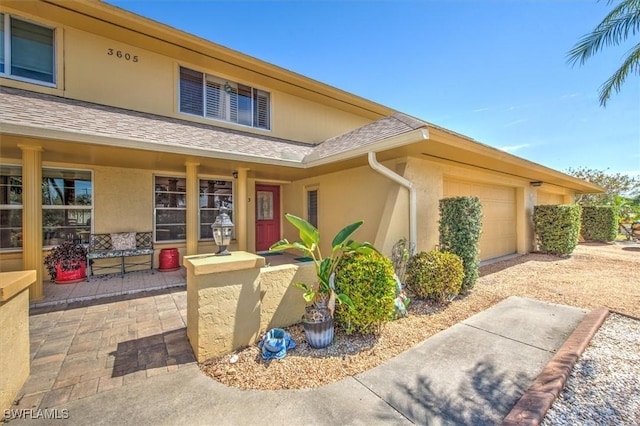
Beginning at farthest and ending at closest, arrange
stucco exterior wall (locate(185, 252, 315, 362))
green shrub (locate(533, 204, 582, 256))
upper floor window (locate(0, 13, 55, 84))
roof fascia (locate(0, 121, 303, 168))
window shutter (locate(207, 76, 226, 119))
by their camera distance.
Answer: green shrub (locate(533, 204, 582, 256))
window shutter (locate(207, 76, 226, 119))
upper floor window (locate(0, 13, 55, 84))
roof fascia (locate(0, 121, 303, 168))
stucco exterior wall (locate(185, 252, 315, 362))

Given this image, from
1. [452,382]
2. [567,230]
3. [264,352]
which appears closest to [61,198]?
[264,352]

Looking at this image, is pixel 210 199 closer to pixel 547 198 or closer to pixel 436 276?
pixel 436 276

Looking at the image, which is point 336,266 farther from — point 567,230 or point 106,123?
point 567,230

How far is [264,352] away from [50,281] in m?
6.73

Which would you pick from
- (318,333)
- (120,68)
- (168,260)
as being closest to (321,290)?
(318,333)

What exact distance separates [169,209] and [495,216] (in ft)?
37.2

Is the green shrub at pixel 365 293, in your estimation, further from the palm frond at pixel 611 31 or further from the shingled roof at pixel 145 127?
the palm frond at pixel 611 31

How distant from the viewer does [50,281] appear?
655cm

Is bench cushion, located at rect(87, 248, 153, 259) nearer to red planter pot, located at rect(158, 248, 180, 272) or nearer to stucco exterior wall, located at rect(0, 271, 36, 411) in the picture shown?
red planter pot, located at rect(158, 248, 180, 272)

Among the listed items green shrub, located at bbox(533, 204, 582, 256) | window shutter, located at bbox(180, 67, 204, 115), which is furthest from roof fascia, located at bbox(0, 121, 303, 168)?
green shrub, located at bbox(533, 204, 582, 256)

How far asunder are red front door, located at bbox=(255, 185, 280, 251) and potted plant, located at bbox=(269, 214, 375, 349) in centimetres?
636

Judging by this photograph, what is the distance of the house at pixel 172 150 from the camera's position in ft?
17.9

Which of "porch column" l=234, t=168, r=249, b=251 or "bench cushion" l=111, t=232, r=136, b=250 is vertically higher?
"porch column" l=234, t=168, r=249, b=251

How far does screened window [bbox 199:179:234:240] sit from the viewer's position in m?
9.05
